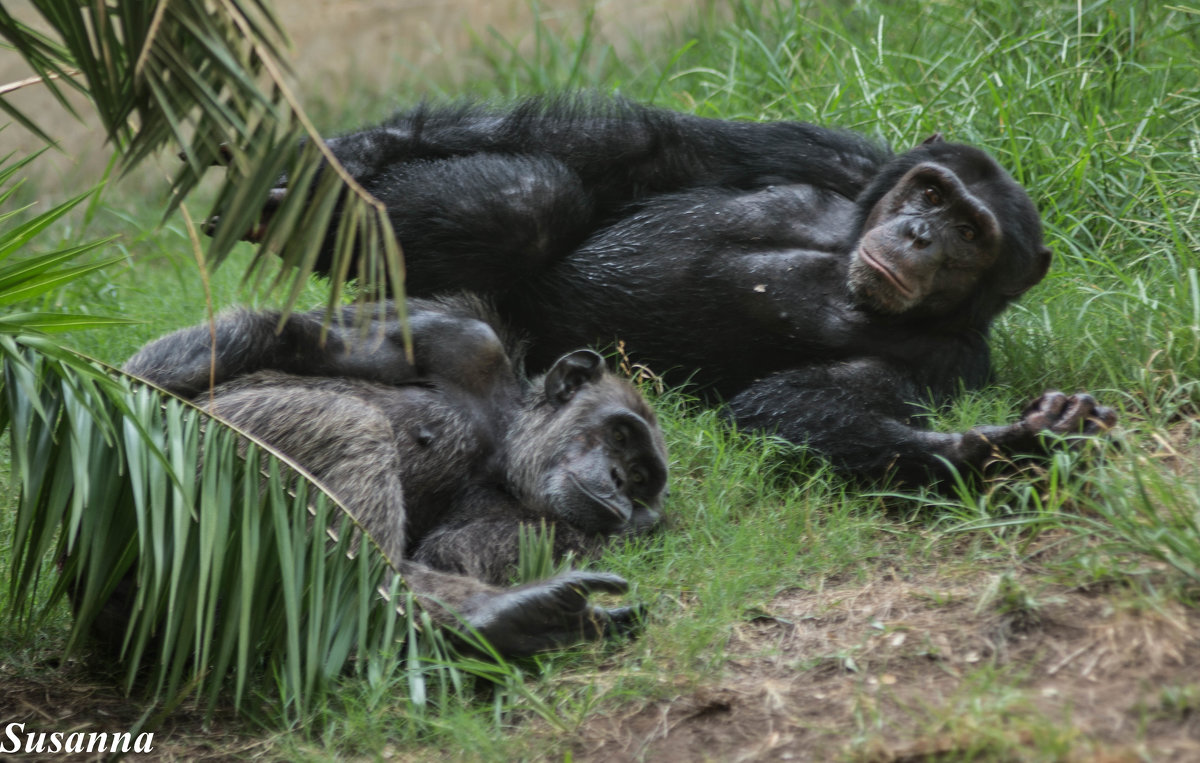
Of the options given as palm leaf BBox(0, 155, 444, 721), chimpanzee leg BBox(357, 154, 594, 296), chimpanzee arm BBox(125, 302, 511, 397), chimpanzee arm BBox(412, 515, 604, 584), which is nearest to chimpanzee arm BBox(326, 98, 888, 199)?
chimpanzee leg BBox(357, 154, 594, 296)

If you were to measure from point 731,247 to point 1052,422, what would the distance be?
4.98ft

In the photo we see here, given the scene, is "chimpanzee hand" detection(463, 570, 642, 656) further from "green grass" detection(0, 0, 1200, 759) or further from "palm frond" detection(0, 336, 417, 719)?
"palm frond" detection(0, 336, 417, 719)

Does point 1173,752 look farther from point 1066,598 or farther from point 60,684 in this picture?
point 60,684

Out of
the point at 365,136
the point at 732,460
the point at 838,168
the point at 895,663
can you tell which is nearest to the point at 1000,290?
the point at 838,168

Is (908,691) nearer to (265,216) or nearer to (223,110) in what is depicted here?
(223,110)

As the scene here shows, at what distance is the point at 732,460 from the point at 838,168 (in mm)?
1539

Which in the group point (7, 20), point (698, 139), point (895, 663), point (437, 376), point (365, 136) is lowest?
point (895, 663)

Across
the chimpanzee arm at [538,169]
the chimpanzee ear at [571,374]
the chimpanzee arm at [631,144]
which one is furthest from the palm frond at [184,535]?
the chimpanzee arm at [631,144]

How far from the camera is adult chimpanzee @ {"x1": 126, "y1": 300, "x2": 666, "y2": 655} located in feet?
12.5

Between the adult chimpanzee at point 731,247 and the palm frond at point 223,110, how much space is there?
2.03 meters

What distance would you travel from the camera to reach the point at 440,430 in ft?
13.9

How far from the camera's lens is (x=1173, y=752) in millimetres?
2516

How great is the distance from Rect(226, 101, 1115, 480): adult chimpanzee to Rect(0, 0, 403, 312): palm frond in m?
2.03

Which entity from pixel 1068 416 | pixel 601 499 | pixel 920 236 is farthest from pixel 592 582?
pixel 920 236
